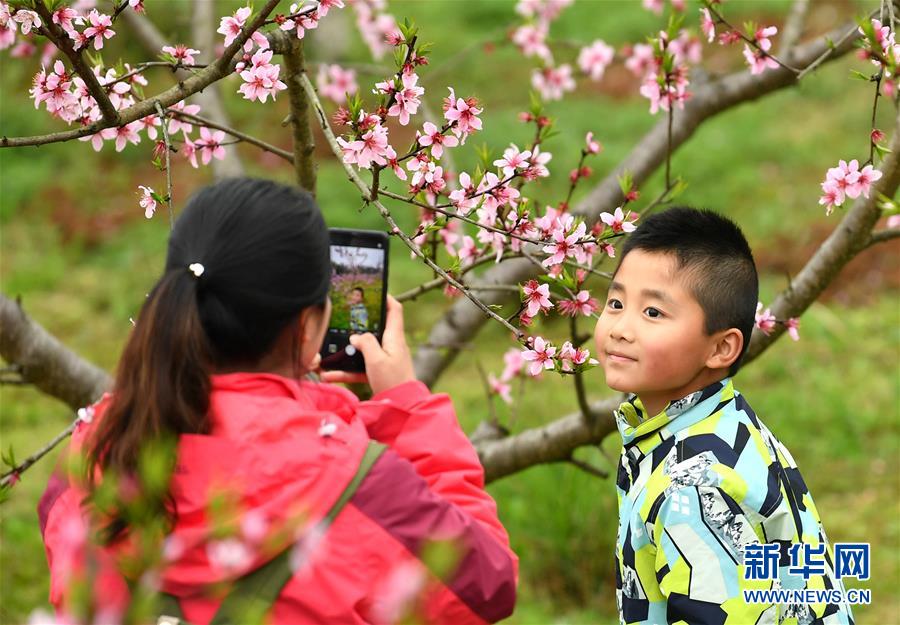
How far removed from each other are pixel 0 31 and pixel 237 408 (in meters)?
1.44

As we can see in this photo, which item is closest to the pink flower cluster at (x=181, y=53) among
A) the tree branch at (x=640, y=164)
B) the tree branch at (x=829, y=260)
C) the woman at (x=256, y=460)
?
the woman at (x=256, y=460)

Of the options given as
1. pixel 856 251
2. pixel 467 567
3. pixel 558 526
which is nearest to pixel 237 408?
pixel 467 567

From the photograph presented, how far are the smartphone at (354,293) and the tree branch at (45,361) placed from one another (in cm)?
124

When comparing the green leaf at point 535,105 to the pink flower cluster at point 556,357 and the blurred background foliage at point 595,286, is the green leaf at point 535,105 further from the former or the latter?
the pink flower cluster at point 556,357

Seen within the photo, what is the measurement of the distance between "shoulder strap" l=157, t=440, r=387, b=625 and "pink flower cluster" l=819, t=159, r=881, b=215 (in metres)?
1.38

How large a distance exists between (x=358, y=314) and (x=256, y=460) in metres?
0.53

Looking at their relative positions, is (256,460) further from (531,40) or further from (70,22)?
(531,40)

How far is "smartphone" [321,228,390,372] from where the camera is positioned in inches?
70.0

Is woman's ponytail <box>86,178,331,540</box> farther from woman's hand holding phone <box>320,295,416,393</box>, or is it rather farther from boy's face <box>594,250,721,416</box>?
boy's face <box>594,250,721,416</box>

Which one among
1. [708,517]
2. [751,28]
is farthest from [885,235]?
Result: [708,517]

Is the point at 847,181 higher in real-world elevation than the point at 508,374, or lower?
higher

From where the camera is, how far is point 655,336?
5.61 ft

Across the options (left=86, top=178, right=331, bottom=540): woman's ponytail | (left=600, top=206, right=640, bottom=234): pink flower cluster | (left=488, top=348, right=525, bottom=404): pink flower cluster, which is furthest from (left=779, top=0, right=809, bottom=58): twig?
(left=86, top=178, right=331, bottom=540): woman's ponytail

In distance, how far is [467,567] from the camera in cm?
140
